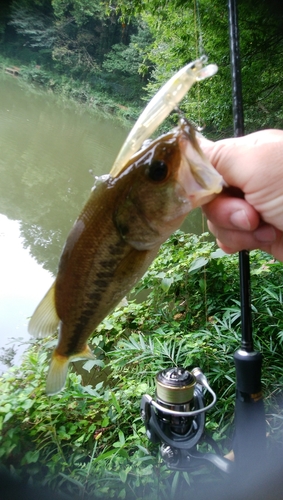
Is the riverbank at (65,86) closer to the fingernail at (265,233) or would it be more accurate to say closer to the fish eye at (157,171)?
the fingernail at (265,233)

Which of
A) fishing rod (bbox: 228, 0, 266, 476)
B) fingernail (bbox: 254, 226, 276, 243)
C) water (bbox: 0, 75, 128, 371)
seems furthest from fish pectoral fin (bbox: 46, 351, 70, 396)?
fishing rod (bbox: 228, 0, 266, 476)

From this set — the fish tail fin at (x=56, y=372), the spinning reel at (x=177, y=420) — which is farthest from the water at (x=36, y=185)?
the spinning reel at (x=177, y=420)

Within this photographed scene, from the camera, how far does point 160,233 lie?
30.0 inches

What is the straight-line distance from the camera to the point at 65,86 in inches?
553

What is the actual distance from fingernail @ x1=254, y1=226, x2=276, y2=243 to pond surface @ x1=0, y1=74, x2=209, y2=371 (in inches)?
21.3

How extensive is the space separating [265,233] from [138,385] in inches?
59.3

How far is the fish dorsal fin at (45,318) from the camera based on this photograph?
A: 857 millimetres

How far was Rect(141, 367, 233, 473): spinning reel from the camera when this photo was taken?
1473 mm

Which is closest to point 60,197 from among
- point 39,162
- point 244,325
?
point 39,162

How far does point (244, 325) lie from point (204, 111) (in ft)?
14.8

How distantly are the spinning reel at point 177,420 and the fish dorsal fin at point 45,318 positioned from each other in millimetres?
778

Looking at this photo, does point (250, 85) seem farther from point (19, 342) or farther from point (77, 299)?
point (77, 299)

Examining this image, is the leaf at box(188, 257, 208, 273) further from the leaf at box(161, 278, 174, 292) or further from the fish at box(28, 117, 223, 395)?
the fish at box(28, 117, 223, 395)

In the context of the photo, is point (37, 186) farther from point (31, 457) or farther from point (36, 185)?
point (31, 457)
